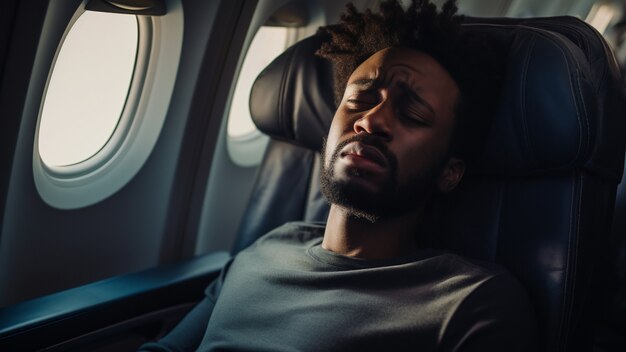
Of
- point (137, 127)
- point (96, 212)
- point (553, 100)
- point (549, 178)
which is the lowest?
point (96, 212)

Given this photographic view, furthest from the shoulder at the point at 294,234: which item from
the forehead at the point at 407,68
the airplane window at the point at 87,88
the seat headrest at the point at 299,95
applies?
the airplane window at the point at 87,88

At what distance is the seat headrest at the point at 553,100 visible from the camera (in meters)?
1.25

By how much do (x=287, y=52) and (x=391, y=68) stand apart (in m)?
0.48

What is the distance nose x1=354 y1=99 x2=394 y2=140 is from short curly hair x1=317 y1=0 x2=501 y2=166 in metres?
0.21

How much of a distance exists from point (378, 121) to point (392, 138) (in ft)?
0.19

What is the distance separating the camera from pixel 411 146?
1.44 m

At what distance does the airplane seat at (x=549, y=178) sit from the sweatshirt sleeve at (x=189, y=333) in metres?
0.69

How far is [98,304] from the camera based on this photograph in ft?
5.08

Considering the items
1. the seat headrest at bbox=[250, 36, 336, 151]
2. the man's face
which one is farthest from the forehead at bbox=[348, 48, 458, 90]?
the seat headrest at bbox=[250, 36, 336, 151]

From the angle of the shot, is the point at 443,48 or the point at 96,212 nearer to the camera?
the point at 443,48

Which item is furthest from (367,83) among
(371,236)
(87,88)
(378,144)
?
(87,88)

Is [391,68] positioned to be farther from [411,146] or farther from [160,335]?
[160,335]

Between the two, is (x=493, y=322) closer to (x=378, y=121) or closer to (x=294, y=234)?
(x=378, y=121)

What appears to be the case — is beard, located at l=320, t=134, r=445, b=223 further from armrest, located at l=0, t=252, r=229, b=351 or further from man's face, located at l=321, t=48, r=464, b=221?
armrest, located at l=0, t=252, r=229, b=351
